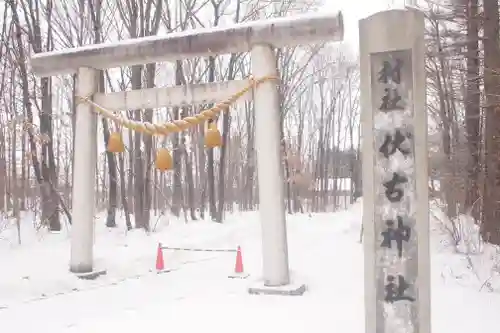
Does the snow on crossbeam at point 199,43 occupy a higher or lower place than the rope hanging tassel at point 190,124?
higher

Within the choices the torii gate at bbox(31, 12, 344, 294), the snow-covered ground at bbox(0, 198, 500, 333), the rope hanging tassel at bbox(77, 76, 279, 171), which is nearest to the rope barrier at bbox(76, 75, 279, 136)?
the rope hanging tassel at bbox(77, 76, 279, 171)

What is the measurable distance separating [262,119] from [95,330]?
3890 mm

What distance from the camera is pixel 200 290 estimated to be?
328 inches

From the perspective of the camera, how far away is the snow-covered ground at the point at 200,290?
632 centimetres

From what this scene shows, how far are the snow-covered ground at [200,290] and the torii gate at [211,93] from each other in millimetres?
666

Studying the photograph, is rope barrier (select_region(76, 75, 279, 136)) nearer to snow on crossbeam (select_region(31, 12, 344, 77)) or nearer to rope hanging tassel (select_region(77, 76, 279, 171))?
rope hanging tassel (select_region(77, 76, 279, 171))

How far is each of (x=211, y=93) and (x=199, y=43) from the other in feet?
2.78

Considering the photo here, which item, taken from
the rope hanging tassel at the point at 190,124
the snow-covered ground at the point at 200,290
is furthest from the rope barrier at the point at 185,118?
the snow-covered ground at the point at 200,290

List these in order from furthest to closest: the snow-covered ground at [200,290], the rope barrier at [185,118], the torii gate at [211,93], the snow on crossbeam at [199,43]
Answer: the rope barrier at [185,118] < the torii gate at [211,93] < the snow on crossbeam at [199,43] < the snow-covered ground at [200,290]

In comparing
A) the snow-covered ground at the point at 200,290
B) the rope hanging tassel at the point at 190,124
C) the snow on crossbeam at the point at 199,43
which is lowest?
the snow-covered ground at the point at 200,290

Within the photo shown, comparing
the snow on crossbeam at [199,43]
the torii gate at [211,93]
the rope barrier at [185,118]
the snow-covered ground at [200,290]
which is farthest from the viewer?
the rope barrier at [185,118]

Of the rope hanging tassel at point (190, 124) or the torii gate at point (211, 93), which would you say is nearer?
the torii gate at point (211, 93)

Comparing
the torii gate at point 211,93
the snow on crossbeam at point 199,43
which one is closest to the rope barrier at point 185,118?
the torii gate at point 211,93

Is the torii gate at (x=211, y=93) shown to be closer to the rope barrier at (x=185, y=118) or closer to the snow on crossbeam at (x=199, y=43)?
the snow on crossbeam at (x=199, y=43)
